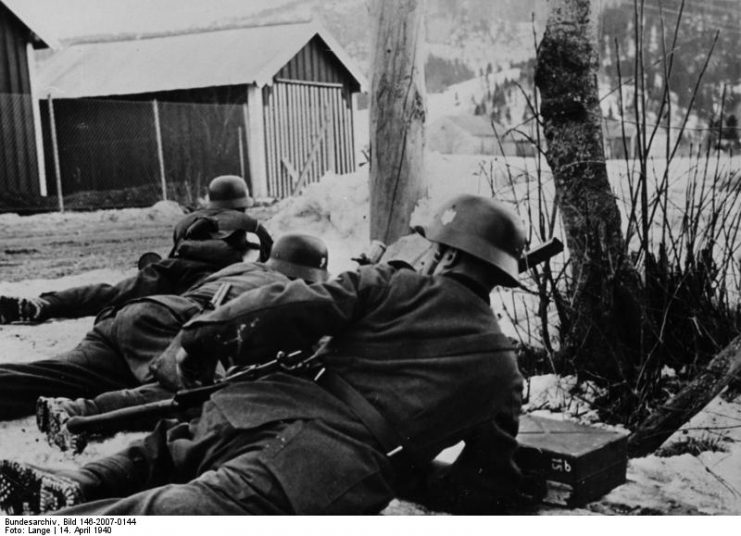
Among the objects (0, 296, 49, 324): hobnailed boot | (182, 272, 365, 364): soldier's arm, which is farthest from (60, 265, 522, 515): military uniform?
(0, 296, 49, 324): hobnailed boot

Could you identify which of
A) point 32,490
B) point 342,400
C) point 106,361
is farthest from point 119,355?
point 342,400

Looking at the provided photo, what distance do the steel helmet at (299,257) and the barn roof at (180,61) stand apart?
76.9 inches

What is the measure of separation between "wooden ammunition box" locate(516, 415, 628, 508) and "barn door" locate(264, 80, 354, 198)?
11.5 feet

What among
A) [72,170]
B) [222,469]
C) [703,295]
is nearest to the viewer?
[222,469]

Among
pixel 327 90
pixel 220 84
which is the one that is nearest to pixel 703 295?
pixel 327 90

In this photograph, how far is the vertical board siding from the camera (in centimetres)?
438

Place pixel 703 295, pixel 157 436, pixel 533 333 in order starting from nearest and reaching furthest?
1. pixel 157 436
2. pixel 703 295
3. pixel 533 333

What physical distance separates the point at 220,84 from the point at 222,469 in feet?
14.0

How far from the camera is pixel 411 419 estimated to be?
6.84 feet

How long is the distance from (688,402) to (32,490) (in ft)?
7.09

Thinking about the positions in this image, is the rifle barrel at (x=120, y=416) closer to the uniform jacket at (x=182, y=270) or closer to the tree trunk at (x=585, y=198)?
the uniform jacket at (x=182, y=270)

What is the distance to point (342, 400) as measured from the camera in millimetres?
2102

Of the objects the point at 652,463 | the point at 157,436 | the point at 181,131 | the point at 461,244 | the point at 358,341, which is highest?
the point at 181,131

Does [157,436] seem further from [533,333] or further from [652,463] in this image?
[533,333]
